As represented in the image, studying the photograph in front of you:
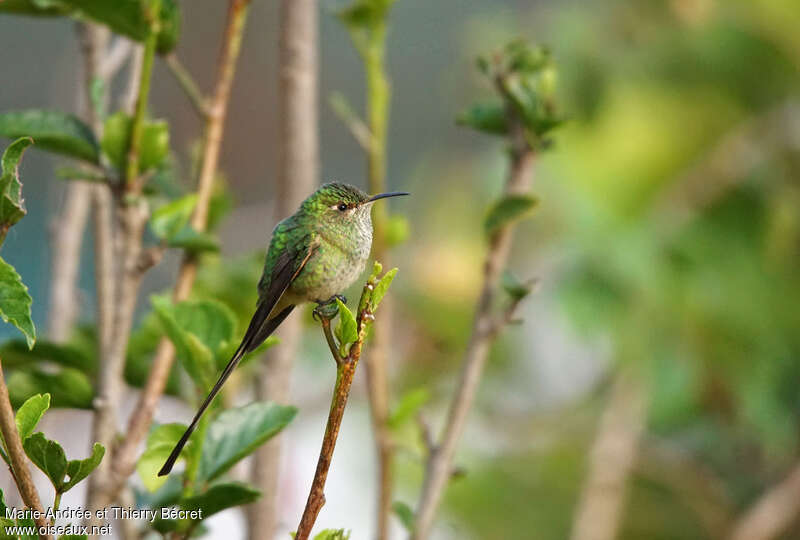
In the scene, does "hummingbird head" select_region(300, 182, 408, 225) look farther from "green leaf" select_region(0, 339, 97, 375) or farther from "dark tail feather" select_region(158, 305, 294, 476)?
"green leaf" select_region(0, 339, 97, 375)

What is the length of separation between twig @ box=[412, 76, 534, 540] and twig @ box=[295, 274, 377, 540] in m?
0.31

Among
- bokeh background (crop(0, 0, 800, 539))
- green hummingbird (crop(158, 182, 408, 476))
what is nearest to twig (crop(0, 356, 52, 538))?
green hummingbird (crop(158, 182, 408, 476))

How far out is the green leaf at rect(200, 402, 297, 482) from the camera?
2.03ft

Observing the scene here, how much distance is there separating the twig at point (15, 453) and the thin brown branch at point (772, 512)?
57.9 inches

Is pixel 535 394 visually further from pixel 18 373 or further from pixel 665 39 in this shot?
pixel 18 373

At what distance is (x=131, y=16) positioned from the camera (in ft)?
2.36

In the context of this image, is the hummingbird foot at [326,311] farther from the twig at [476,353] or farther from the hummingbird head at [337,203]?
the twig at [476,353]

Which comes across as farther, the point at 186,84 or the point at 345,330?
the point at 186,84

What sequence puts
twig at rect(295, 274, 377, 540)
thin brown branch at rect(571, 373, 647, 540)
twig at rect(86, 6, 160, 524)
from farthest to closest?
thin brown branch at rect(571, 373, 647, 540) < twig at rect(86, 6, 160, 524) < twig at rect(295, 274, 377, 540)

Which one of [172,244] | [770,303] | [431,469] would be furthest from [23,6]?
[770,303]

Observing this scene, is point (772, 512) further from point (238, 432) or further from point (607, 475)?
point (238, 432)

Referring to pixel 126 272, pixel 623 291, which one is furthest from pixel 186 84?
pixel 623 291

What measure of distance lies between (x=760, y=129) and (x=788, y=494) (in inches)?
31.7

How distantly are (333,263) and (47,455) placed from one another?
290 millimetres
